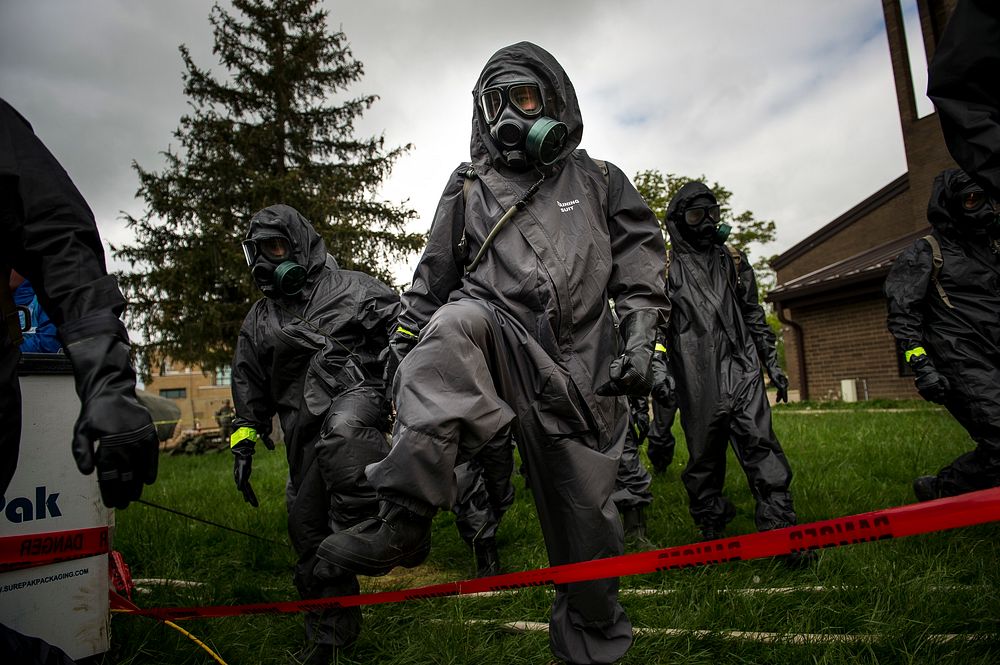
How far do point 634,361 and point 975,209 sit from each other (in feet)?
12.1

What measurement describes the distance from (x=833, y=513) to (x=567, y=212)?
12.1 feet

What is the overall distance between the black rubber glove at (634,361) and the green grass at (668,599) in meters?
1.28

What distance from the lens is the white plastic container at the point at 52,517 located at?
2.71 m

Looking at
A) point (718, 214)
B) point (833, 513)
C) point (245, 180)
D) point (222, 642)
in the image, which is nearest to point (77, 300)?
point (222, 642)

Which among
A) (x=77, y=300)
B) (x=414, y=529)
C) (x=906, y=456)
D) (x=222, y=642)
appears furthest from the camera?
(x=906, y=456)

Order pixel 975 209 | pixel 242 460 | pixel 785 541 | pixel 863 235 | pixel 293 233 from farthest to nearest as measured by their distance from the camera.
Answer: pixel 863 235, pixel 975 209, pixel 293 233, pixel 242 460, pixel 785 541

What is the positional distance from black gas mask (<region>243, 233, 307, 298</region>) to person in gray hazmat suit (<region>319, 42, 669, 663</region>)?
4.52 ft

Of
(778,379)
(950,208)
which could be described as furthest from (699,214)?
(950,208)

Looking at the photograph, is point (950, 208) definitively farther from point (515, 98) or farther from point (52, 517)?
point (52, 517)

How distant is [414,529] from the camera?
2.13m

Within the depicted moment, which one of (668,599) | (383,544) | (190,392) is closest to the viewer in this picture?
(383,544)

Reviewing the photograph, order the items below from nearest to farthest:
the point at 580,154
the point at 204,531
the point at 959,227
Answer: the point at 580,154
the point at 959,227
the point at 204,531

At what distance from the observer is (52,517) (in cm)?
283

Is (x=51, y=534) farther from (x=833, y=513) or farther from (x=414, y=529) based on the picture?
(x=833, y=513)
